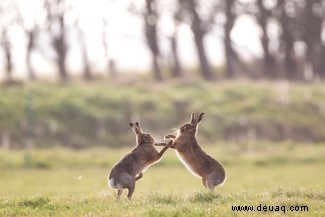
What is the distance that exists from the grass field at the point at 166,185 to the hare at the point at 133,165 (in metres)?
0.30

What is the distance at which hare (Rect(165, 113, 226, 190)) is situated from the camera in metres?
14.2

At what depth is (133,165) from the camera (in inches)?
538

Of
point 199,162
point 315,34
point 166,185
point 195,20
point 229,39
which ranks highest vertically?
point 195,20

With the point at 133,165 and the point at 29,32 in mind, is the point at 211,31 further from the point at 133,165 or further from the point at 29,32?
the point at 133,165

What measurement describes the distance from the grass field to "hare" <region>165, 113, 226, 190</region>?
0.27 meters

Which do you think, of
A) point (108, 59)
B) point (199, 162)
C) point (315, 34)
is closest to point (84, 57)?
point (108, 59)

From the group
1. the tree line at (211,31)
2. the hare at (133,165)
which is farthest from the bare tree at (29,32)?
the hare at (133,165)

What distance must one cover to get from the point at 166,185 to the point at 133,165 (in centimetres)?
1152

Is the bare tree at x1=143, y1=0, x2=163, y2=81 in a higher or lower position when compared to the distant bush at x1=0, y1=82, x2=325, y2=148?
higher

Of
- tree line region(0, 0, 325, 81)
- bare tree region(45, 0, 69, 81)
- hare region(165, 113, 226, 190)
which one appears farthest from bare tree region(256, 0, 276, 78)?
hare region(165, 113, 226, 190)

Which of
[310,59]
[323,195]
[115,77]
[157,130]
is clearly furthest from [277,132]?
[323,195]

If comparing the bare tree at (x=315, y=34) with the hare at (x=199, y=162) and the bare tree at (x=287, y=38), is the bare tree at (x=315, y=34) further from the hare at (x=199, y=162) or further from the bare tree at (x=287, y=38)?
the hare at (x=199, y=162)

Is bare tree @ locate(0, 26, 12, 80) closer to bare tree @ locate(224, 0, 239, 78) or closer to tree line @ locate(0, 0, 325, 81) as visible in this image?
tree line @ locate(0, 0, 325, 81)

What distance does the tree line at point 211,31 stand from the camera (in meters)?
52.7
